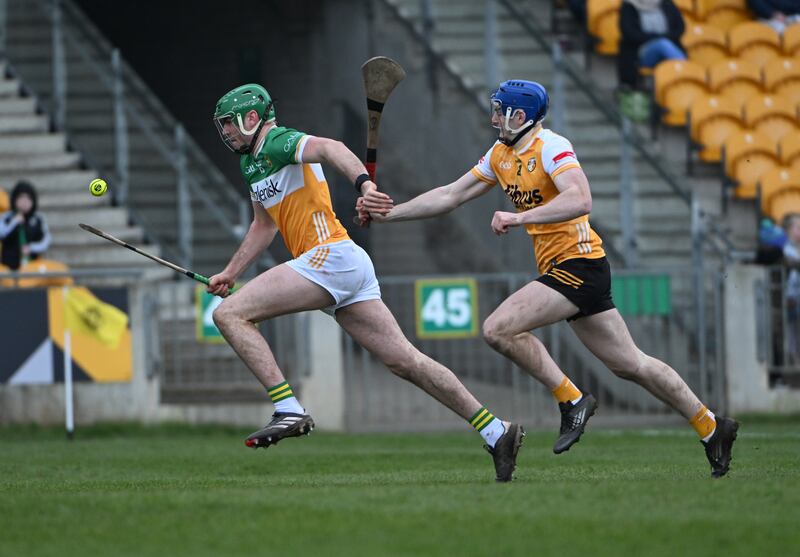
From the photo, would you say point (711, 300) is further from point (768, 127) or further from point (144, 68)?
point (144, 68)

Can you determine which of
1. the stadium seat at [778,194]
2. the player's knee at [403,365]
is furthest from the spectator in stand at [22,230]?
the player's knee at [403,365]

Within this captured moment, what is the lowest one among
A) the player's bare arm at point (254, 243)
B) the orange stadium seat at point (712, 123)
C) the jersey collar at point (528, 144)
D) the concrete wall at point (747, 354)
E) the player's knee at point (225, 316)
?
the concrete wall at point (747, 354)

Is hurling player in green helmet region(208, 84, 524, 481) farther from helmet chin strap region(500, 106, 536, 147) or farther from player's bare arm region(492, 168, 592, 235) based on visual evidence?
helmet chin strap region(500, 106, 536, 147)

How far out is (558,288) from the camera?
31.1 feet

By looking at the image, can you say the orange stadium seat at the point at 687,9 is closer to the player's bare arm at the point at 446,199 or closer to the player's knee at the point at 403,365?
the player's bare arm at the point at 446,199

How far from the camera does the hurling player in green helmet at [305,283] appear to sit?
30.6ft

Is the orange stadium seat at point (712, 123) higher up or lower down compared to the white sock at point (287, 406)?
higher up

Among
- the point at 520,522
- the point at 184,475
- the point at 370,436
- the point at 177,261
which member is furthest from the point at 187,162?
the point at 520,522

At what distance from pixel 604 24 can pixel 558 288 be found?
12580 mm

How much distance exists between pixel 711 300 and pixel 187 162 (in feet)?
21.8

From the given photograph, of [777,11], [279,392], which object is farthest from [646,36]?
[279,392]

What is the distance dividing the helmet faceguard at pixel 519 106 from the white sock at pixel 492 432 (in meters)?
1.75

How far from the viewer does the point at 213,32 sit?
25.9m

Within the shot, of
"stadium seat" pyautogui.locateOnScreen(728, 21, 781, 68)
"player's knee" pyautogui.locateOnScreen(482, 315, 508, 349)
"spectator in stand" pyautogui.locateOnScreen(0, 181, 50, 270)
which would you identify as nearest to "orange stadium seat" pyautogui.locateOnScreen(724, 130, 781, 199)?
"stadium seat" pyautogui.locateOnScreen(728, 21, 781, 68)
